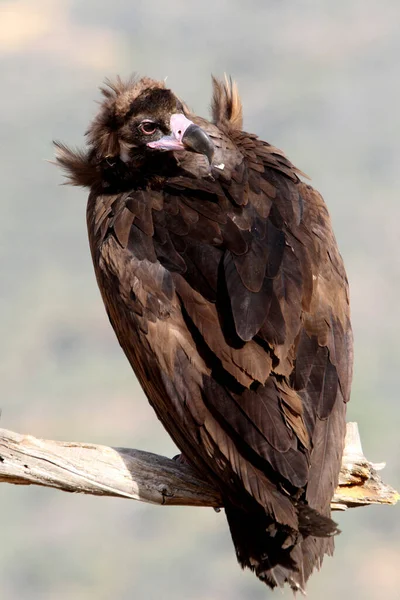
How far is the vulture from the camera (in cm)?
675

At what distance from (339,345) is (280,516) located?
116cm

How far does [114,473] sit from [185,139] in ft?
6.61

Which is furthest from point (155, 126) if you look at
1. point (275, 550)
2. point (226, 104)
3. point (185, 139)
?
point (275, 550)

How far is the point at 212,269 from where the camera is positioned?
23.7 ft

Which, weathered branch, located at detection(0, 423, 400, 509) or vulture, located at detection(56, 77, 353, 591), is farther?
weathered branch, located at detection(0, 423, 400, 509)

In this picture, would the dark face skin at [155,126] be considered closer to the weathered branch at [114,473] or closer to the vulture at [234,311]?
the vulture at [234,311]

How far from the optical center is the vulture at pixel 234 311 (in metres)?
6.75

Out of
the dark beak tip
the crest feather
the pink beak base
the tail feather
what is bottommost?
Answer: the tail feather

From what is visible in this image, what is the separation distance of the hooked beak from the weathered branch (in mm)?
1799

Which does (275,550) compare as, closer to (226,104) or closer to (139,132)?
(139,132)

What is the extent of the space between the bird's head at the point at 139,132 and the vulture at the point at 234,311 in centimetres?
1

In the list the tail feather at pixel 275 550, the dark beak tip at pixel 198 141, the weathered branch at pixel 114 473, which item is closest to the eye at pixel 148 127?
the dark beak tip at pixel 198 141

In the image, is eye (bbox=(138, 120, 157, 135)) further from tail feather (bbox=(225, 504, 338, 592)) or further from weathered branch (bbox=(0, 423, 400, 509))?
tail feather (bbox=(225, 504, 338, 592))

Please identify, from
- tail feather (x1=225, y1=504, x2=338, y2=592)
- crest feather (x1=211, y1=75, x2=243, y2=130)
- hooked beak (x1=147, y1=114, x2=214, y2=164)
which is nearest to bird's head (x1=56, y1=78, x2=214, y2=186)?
hooked beak (x1=147, y1=114, x2=214, y2=164)
